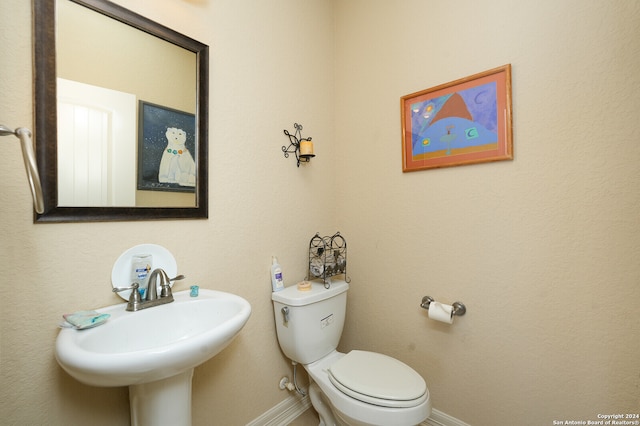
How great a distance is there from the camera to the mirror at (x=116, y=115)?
31.9 inches

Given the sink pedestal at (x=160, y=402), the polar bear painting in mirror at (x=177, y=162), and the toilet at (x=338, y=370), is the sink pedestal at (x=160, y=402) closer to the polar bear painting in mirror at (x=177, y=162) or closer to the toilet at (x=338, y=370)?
the toilet at (x=338, y=370)

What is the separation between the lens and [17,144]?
765mm

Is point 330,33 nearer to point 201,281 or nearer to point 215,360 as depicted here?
point 201,281

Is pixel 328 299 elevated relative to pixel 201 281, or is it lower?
lower

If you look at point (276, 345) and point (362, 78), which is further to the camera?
point (362, 78)

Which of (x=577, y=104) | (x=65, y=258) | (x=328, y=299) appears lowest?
(x=328, y=299)

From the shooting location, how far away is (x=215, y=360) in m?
1.16

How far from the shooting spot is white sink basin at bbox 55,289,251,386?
60 cm

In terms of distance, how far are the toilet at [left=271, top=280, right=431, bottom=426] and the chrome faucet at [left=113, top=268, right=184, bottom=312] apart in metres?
0.52

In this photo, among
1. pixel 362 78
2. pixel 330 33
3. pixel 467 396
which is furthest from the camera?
pixel 330 33

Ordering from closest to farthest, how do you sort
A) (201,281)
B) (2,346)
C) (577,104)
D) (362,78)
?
1. (2,346)
2. (577,104)
3. (201,281)
4. (362,78)

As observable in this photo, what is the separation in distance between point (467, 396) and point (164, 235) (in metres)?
1.54

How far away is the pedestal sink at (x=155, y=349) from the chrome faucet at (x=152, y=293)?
23 millimetres

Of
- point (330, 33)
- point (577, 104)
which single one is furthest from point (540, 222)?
point (330, 33)
